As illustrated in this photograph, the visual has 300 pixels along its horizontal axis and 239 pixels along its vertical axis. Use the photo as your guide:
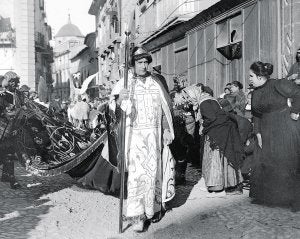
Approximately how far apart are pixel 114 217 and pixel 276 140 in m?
2.18

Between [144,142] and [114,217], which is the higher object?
[144,142]

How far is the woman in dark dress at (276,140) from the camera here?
5.25 metres

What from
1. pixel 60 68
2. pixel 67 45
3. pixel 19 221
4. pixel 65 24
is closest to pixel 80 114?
pixel 19 221

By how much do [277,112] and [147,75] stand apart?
5.72 ft

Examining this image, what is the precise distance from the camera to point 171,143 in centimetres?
534

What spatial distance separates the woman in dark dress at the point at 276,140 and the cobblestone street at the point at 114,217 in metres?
0.21

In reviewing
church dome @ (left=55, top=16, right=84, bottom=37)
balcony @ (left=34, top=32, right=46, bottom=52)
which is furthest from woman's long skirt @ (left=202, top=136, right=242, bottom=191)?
church dome @ (left=55, top=16, right=84, bottom=37)

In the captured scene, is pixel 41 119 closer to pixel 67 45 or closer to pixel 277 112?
pixel 277 112

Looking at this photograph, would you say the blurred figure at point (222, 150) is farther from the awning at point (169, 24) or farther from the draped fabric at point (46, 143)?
the awning at point (169, 24)

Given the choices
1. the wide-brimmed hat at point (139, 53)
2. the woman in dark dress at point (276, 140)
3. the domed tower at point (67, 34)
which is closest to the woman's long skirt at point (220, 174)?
the woman in dark dress at point (276, 140)

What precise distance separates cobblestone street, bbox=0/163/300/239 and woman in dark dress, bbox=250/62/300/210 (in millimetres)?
209

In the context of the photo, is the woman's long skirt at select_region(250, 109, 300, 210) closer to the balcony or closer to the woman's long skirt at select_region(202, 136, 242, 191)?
the woman's long skirt at select_region(202, 136, 242, 191)

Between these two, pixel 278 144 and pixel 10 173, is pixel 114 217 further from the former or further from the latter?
pixel 10 173

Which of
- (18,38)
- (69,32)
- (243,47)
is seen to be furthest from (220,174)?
(69,32)
